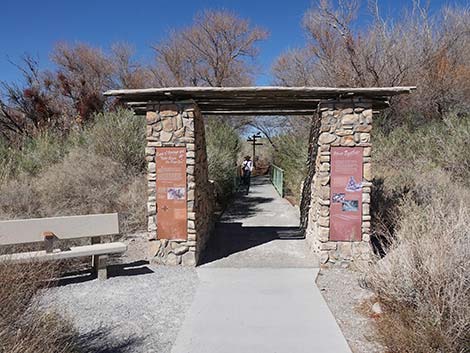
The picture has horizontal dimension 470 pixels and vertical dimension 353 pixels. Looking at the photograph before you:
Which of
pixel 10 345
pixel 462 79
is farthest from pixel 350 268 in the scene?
pixel 462 79

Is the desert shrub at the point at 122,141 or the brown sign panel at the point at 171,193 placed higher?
the desert shrub at the point at 122,141

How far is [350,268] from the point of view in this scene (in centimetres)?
589

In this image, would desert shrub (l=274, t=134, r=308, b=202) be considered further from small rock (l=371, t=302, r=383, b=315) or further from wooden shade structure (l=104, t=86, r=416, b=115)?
small rock (l=371, t=302, r=383, b=315)

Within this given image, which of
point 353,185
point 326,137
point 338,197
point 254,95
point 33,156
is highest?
point 254,95

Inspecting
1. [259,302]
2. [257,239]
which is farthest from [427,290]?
[257,239]

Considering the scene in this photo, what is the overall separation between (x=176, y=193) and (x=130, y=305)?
2.05 meters

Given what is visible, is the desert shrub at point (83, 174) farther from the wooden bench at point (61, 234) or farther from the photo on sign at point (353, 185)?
the photo on sign at point (353, 185)

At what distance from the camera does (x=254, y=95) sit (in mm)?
5801

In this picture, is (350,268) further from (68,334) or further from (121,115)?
(121,115)

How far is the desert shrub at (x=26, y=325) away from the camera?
256 cm

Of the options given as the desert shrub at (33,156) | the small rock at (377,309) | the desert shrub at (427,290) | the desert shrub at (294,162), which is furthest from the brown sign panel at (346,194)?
the desert shrub at (33,156)

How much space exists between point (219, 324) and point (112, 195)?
578 centimetres

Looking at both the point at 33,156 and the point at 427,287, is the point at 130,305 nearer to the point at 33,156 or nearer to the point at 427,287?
the point at 427,287

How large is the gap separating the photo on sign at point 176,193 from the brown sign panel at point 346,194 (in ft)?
8.20
